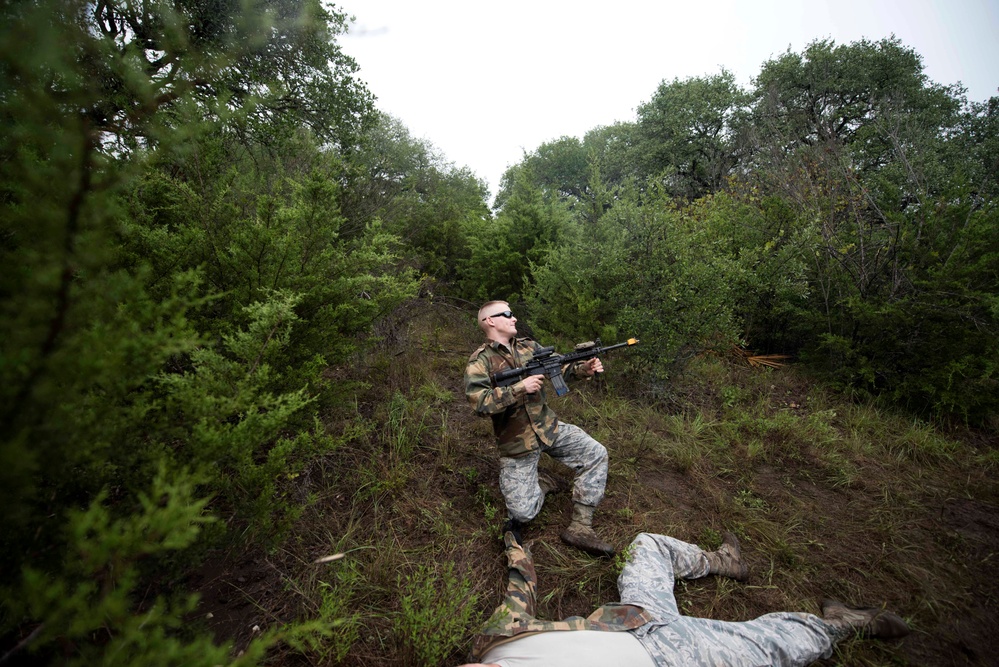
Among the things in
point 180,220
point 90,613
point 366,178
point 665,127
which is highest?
point 665,127

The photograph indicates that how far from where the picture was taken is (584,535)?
2561 mm

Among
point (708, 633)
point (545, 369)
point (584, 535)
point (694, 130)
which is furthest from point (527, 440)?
point (694, 130)

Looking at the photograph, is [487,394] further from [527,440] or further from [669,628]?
[669,628]

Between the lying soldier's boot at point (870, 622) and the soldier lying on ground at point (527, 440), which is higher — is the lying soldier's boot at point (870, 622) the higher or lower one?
the lower one

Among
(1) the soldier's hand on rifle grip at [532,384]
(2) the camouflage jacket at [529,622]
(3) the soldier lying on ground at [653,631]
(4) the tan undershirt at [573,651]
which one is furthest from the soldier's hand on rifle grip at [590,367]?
(4) the tan undershirt at [573,651]

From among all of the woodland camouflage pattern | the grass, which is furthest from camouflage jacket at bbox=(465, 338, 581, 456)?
the woodland camouflage pattern

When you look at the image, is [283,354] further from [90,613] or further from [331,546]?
[90,613]

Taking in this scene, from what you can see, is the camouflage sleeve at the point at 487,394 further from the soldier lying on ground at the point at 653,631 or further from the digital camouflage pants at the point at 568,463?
the soldier lying on ground at the point at 653,631

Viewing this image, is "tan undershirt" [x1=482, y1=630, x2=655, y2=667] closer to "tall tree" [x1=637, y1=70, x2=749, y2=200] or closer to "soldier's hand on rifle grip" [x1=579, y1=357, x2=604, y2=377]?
"soldier's hand on rifle grip" [x1=579, y1=357, x2=604, y2=377]

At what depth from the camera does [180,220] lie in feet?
8.31

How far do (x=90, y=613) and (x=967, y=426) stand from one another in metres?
7.02

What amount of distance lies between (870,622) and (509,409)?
7.69 feet

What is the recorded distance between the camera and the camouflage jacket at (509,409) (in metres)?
2.55

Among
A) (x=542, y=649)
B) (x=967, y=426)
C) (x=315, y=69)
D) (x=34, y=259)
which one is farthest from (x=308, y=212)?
(x=967, y=426)
